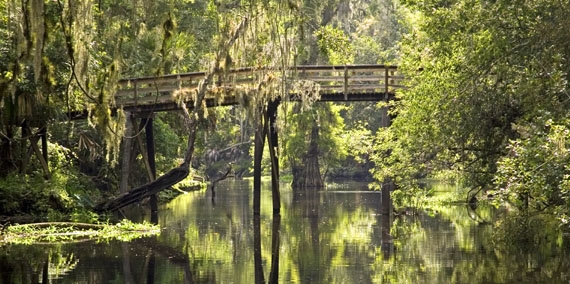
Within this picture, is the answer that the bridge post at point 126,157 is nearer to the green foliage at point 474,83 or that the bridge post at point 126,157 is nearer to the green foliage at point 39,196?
the green foliage at point 39,196

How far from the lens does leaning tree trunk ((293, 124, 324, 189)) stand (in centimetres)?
5778

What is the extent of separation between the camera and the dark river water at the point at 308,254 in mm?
18047

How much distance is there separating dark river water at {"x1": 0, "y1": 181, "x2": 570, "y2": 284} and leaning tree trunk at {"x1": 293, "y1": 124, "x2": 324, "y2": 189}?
23128mm

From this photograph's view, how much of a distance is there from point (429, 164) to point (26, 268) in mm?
14271

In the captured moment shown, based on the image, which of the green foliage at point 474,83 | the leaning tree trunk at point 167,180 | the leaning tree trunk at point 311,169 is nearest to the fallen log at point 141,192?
the leaning tree trunk at point 167,180

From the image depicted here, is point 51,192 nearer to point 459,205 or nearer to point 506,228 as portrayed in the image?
point 506,228

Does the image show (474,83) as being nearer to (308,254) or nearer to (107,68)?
(308,254)

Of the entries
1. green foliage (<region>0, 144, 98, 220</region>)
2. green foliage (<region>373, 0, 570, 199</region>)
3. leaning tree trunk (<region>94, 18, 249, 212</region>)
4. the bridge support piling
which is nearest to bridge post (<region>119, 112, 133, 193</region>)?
leaning tree trunk (<region>94, 18, 249, 212</region>)

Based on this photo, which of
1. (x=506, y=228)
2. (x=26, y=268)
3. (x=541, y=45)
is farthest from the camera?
(x=506, y=228)

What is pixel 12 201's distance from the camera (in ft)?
88.7

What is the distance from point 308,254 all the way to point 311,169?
117 feet

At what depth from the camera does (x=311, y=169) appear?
58000 millimetres

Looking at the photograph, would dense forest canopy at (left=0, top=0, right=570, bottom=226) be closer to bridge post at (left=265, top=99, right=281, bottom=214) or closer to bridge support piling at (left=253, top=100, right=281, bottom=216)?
bridge support piling at (left=253, top=100, right=281, bottom=216)

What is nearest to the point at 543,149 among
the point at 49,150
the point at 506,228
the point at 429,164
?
the point at 506,228
